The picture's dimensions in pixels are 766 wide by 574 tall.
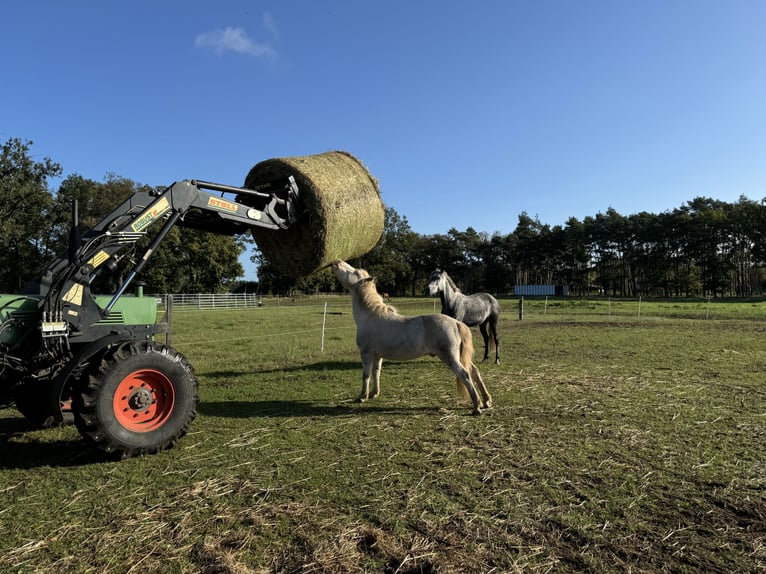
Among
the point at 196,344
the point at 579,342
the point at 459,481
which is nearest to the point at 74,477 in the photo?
the point at 459,481

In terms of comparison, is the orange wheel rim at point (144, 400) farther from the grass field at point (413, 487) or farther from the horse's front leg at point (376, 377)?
the horse's front leg at point (376, 377)

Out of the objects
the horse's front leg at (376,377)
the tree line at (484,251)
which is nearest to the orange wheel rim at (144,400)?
the horse's front leg at (376,377)

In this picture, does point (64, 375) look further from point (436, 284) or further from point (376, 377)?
point (436, 284)

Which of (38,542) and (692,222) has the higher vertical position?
(692,222)

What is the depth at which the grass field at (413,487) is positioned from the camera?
269 cm

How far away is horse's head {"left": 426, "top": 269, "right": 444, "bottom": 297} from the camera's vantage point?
377 inches

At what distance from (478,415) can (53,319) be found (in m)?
4.73

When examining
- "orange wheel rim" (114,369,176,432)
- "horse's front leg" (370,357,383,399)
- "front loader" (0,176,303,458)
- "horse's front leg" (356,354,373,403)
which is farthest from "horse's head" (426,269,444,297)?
"orange wheel rim" (114,369,176,432)

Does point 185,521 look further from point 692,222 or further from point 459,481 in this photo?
point 692,222

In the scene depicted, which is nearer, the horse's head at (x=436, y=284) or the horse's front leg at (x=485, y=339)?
the horse's head at (x=436, y=284)

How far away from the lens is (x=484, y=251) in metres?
81.9

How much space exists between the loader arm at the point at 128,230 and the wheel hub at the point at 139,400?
0.84 metres

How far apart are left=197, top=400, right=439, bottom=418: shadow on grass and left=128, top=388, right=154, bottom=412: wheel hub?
146 cm

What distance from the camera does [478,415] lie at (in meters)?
5.71
